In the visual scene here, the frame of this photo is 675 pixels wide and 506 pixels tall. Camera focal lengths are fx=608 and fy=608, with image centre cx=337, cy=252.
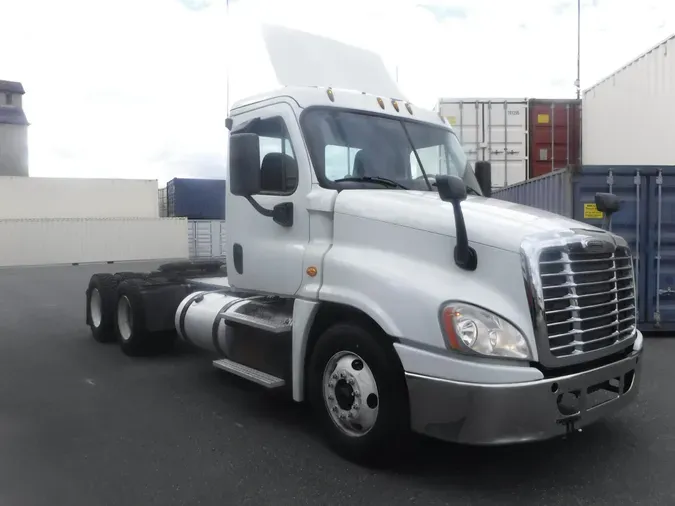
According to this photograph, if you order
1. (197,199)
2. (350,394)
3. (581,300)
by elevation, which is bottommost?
(350,394)

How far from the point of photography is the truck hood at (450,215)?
3.62 m

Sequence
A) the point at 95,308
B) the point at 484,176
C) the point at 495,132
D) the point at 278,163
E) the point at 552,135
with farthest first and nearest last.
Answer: the point at 552,135 < the point at 495,132 < the point at 95,308 < the point at 484,176 < the point at 278,163

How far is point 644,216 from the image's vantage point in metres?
8.62

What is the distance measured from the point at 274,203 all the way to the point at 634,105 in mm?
8454

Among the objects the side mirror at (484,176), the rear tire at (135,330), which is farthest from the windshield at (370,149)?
the rear tire at (135,330)

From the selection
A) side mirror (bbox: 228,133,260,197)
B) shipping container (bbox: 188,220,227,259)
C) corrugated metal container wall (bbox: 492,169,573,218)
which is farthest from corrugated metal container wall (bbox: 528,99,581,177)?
shipping container (bbox: 188,220,227,259)

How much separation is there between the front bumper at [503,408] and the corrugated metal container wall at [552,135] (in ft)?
34.1

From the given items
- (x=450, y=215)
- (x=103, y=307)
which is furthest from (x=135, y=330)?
(x=450, y=215)

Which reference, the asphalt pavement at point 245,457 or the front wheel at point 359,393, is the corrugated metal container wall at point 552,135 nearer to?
the asphalt pavement at point 245,457

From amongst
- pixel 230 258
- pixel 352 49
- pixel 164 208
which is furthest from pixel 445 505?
pixel 164 208

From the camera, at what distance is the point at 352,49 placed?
5.81 meters

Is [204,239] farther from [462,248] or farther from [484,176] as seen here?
[462,248]

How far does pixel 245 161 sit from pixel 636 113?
28.6ft

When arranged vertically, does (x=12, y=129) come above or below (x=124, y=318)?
above
